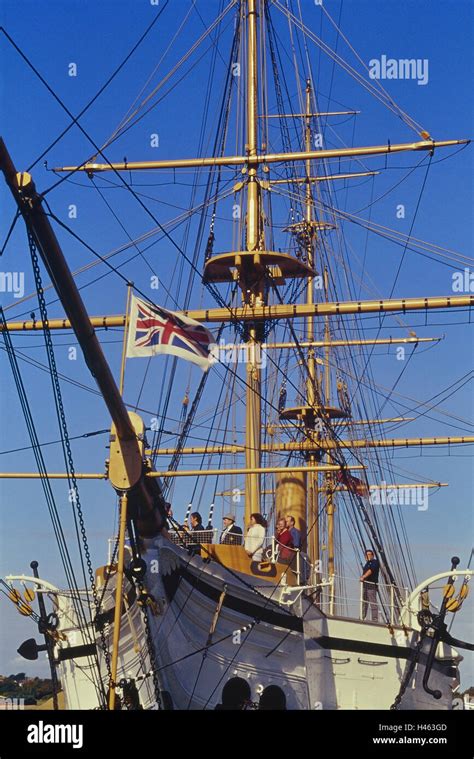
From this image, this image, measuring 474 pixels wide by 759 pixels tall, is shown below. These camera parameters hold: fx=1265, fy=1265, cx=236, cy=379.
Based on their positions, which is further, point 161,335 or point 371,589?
point 371,589

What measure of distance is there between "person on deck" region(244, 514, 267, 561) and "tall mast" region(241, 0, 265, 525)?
1.93 meters

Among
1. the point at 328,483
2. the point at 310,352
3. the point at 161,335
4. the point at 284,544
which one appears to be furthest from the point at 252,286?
the point at 328,483

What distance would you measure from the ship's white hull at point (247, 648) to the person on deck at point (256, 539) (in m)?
0.53

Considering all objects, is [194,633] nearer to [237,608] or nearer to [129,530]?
[237,608]

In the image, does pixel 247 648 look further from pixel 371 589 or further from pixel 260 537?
pixel 371 589

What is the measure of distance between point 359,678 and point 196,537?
13.9ft

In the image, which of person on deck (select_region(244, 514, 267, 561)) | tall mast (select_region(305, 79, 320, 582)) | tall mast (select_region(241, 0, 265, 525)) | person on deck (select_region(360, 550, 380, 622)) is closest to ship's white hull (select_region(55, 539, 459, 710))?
person on deck (select_region(244, 514, 267, 561))

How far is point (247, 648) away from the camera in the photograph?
65.6 feet

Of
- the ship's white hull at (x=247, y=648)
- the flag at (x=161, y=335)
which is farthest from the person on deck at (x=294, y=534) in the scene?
the flag at (x=161, y=335)

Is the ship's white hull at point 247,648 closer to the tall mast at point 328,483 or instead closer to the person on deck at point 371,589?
the person on deck at point 371,589

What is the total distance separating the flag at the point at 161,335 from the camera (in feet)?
53.4

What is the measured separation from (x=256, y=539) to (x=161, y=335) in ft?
17.9
